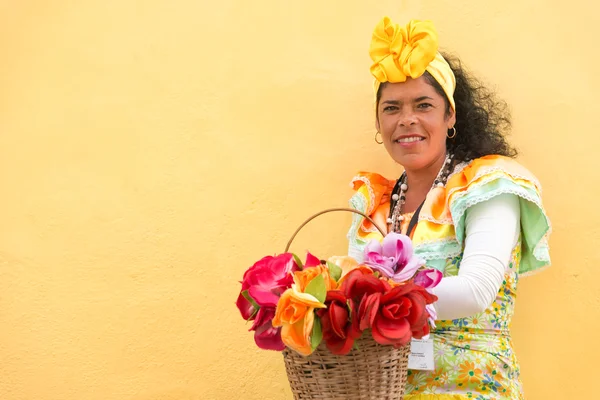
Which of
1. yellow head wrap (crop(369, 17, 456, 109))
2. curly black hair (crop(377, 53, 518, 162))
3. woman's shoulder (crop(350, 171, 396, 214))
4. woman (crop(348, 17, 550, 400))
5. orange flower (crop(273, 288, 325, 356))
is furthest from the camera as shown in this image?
woman's shoulder (crop(350, 171, 396, 214))

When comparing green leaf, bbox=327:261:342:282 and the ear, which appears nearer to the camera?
green leaf, bbox=327:261:342:282

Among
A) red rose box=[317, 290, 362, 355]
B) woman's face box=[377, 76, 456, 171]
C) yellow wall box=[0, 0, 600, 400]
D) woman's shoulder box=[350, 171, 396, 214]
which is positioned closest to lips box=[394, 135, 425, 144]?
woman's face box=[377, 76, 456, 171]

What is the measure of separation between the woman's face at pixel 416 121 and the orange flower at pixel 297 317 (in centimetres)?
95

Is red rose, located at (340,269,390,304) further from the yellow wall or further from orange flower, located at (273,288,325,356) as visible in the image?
the yellow wall

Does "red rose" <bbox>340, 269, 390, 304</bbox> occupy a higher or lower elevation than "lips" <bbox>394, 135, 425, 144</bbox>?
lower

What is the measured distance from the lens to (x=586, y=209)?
281 cm

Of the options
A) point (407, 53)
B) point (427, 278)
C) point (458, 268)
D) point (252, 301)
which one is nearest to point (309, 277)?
point (252, 301)

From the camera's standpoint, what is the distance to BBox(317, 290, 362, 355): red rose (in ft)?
5.87

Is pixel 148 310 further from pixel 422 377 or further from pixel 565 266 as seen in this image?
pixel 565 266

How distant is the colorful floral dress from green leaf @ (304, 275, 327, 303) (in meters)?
0.72

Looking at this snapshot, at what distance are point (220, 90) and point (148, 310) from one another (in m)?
0.86

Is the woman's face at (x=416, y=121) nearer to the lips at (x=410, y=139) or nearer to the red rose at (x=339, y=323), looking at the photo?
the lips at (x=410, y=139)

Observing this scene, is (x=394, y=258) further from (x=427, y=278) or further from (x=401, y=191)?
(x=401, y=191)

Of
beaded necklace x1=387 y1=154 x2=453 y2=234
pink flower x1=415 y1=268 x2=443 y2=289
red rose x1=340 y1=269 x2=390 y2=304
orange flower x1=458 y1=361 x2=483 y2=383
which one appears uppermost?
beaded necklace x1=387 y1=154 x2=453 y2=234
